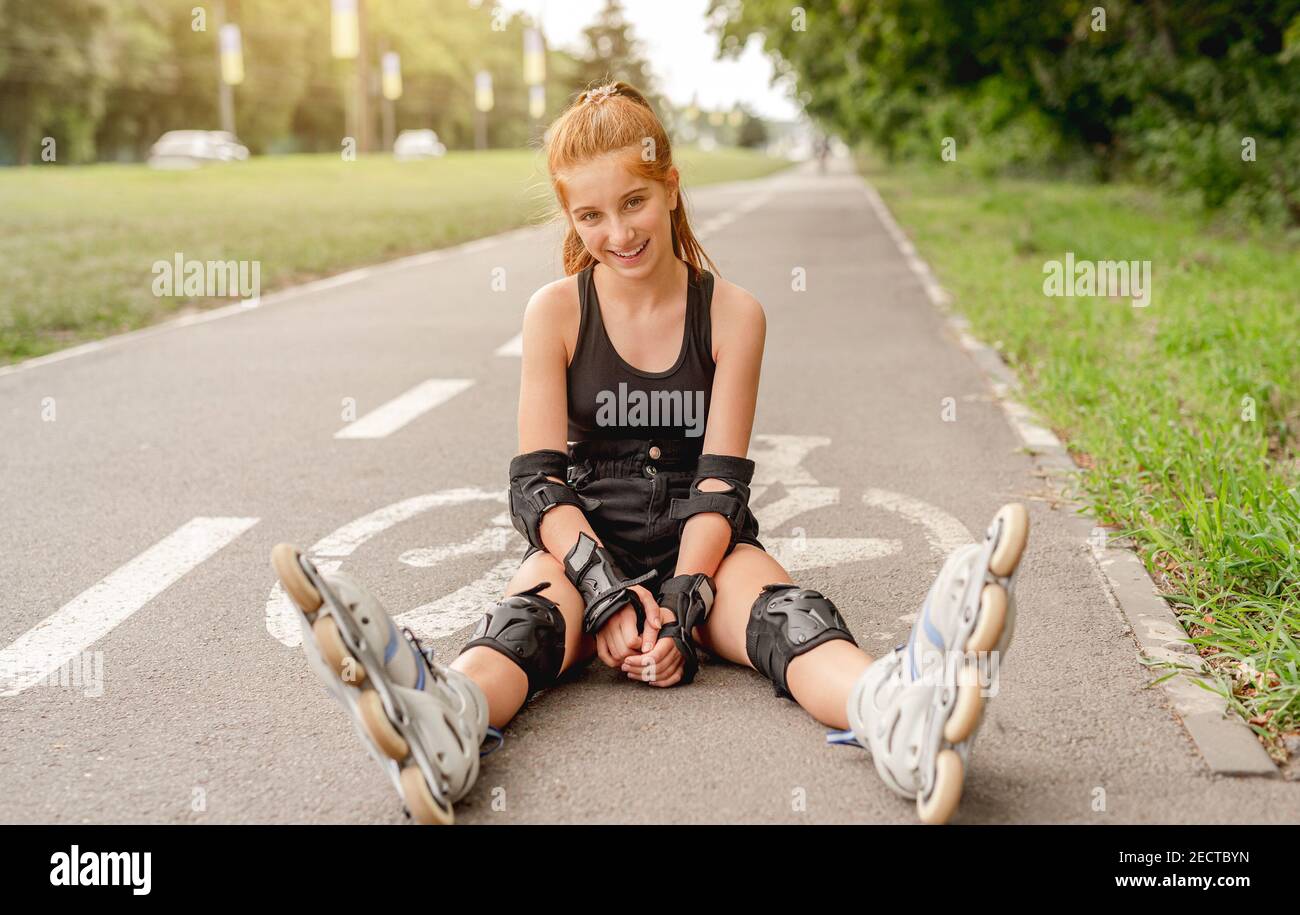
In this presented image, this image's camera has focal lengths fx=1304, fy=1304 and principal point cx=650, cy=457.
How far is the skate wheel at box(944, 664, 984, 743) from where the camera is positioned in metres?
2.30

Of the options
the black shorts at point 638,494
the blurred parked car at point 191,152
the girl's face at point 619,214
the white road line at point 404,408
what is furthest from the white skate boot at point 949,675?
the blurred parked car at point 191,152

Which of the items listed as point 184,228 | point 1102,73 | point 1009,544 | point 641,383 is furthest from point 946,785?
point 1102,73

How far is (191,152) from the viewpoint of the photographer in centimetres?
4934

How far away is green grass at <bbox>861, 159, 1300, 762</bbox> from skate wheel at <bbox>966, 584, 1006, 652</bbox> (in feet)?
2.91

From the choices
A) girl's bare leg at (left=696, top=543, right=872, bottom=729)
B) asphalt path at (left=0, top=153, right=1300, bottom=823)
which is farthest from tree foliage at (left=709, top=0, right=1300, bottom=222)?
girl's bare leg at (left=696, top=543, right=872, bottom=729)

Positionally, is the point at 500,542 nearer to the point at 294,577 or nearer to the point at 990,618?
the point at 294,577

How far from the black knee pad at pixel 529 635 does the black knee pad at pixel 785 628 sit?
457 millimetres

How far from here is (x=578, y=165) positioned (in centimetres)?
318

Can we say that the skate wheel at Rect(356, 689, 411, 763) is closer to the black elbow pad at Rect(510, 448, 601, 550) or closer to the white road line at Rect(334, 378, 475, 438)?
the black elbow pad at Rect(510, 448, 601, 550)

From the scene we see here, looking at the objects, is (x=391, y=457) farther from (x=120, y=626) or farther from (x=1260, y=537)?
(x=1260, y=537)

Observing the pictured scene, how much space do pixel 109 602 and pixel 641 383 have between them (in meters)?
1.77
